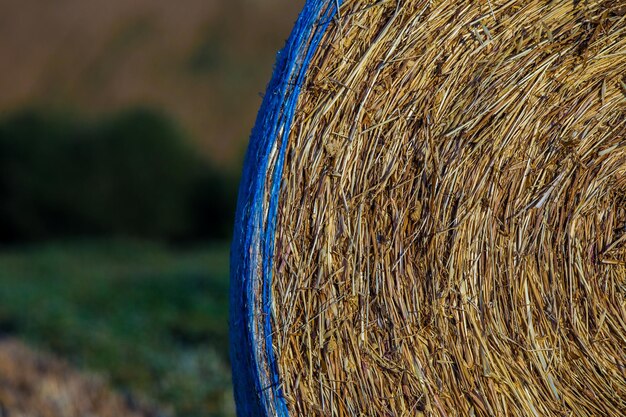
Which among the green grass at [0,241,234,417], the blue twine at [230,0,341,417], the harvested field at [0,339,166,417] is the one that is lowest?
the harvested field at [0,339,166,417]

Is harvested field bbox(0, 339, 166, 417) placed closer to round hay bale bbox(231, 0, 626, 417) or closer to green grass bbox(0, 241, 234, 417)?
green grass bbox(0, 241, 234, 417)

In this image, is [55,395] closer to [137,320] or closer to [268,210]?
[268,210]

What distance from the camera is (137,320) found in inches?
324

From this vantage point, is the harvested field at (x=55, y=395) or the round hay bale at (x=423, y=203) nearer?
the round hay bale at (x=423, y=203)

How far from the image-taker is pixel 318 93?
2.48 m

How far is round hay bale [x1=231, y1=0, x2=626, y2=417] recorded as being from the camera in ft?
8.13

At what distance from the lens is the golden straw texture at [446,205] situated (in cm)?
248

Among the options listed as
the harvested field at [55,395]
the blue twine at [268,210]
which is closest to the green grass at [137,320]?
the harvested field at [55,395]

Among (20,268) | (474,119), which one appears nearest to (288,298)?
(474,119)

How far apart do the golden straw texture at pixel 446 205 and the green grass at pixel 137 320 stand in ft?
9.00

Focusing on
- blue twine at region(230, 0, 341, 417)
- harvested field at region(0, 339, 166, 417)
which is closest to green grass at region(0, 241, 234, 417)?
harvested field at region(0, 339, 166, 417)

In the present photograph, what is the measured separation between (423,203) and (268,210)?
501mm

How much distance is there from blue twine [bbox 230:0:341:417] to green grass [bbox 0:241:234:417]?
268 cm

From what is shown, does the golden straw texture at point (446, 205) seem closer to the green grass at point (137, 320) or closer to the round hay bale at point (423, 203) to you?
the round hay bale at point (423, 203)
